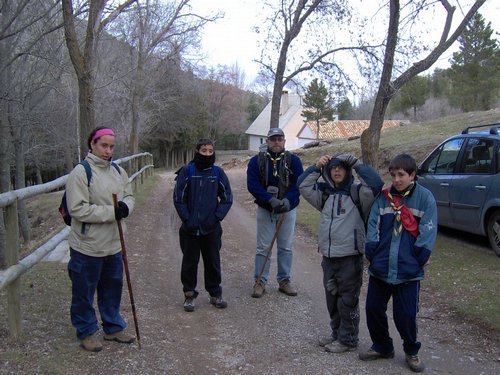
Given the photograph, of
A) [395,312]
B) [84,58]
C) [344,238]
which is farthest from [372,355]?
[84,58]

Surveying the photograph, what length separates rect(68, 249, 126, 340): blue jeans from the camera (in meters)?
4.10

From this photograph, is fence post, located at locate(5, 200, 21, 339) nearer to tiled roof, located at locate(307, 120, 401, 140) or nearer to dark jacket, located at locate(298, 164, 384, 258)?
dark jacket, located at locate(298, 164, 384, 258)

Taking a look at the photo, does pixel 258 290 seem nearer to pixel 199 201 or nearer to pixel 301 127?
pixel 199 201

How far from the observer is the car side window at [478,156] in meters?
7.28

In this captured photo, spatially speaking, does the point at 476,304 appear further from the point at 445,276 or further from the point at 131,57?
the point at 131,57

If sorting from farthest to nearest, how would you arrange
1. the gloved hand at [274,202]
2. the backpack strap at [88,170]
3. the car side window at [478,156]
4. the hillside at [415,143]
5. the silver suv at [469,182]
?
the hillside at [415,143]
the car side window at [478,156]
the silver suv at [469,182]
the gloved hand at [274,202]
the backpack strap at [88,170]

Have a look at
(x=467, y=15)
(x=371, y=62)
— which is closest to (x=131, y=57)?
(x=371, y=62)

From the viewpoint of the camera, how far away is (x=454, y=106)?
171 ft

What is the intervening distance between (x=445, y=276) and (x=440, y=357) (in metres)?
2.44

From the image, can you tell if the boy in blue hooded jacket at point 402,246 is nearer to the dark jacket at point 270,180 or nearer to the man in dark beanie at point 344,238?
the man in dark beanie at point 344,238

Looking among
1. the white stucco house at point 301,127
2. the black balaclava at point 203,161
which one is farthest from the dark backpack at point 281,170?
the white stucco house at point 301,127

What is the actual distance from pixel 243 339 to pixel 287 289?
1435 millimetres

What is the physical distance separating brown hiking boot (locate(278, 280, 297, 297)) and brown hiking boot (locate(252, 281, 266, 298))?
230 millimetres

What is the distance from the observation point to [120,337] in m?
4.38
